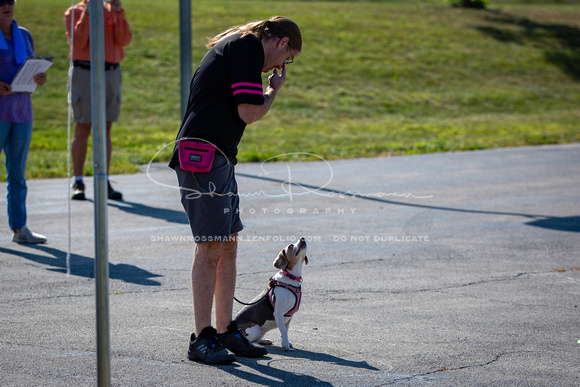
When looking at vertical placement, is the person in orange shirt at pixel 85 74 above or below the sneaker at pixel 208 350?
above

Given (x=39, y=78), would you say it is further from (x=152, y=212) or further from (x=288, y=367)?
(x=288, y=367)

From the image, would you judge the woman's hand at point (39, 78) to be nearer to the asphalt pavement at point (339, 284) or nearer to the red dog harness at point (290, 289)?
the asphalt pavement at point (339, 284)

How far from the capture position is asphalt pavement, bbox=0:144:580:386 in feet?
14.4

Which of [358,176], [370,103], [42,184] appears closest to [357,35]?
[370,103]

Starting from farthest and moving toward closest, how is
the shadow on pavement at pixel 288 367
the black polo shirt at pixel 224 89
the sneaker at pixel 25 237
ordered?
the sneaker at pixel 25 237 → the black polo shirt at pixel 224 89 → the shadow on pavement at pixel 288 367

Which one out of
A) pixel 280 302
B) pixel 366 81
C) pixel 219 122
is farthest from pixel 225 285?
pixel 366 81

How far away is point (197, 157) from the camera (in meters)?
4.36

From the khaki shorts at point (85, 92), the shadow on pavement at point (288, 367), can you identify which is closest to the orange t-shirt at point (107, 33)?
the khaki shorts at point (85, 92)

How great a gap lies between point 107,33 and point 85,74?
2.10ft

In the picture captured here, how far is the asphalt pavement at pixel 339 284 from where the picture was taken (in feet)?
14.4

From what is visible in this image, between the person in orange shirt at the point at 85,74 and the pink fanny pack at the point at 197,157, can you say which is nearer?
the pink fanny pack at the point at 197,157

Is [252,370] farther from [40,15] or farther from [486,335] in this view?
[40,15]

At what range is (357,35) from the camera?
30.7 meters

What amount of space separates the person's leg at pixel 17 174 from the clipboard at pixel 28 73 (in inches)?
14.4
